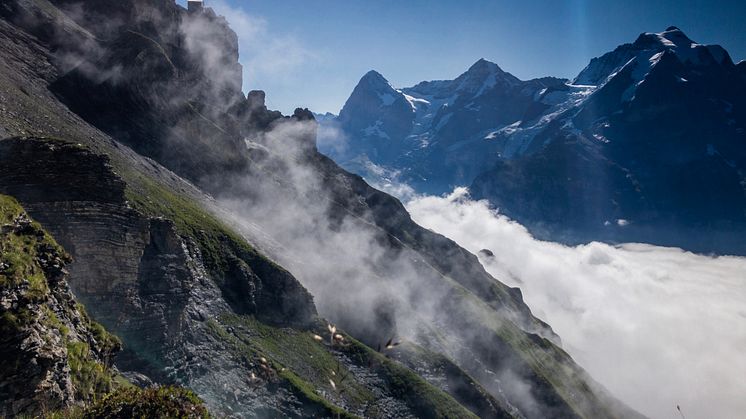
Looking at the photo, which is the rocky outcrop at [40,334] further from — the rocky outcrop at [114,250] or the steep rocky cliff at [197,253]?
the steep rocky cliff at [197,253]

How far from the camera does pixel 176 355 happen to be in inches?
3120

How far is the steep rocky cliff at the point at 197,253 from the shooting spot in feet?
233

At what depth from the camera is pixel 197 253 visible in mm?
107875

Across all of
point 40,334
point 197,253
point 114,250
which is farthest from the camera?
point 197,253

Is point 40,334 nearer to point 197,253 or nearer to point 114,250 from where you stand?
point 114,250

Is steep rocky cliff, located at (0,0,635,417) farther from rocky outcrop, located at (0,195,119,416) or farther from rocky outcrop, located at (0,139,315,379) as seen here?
rocky outcrop, located at (0,195,119,416)

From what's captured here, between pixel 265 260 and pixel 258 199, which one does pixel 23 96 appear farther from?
pixel 258 199

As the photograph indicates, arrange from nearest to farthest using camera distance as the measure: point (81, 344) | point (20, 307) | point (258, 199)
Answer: point (20, 307) < point (81, 344) < point (258, 199)

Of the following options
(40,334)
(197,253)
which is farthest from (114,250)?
(40,334)

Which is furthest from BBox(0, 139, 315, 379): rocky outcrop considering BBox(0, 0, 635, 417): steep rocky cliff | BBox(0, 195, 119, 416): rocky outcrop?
BBox(0, 195, 119, 416): rocky outcrop

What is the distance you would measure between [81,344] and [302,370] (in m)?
89.8

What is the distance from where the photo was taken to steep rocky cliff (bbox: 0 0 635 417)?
233 feet

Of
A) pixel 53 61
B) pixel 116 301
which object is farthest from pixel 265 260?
pixel 53 61

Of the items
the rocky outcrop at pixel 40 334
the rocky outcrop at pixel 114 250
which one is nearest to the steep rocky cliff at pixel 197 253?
the rocky outcrop at pixel 114 250
